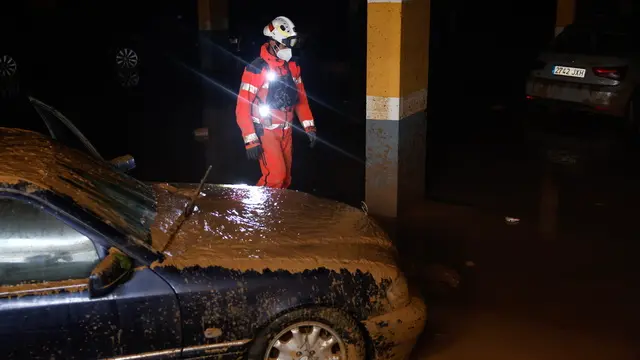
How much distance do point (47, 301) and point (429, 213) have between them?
4.50m

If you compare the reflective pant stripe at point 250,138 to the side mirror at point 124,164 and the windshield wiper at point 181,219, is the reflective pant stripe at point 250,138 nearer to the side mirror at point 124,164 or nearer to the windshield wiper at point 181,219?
the side mirror at point 124,164

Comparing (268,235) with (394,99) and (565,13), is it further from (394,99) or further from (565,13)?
(565,13)

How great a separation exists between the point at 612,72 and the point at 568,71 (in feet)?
2.25

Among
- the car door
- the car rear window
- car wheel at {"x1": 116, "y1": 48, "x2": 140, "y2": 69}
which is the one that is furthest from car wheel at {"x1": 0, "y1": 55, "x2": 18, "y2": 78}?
the car door

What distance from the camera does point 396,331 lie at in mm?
3736

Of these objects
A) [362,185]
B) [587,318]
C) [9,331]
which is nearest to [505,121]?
[362,185]

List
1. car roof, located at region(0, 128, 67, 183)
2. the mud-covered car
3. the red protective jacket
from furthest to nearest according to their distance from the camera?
the red protective jacket, car roof, located at region(0, 128, 67, 183), the mud-covered car

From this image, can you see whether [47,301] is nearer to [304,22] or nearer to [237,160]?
[237,160]

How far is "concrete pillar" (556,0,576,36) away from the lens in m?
15.3

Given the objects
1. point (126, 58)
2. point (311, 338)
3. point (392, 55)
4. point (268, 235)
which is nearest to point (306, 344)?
point (311, 338)

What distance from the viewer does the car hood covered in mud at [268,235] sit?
11.8 ft

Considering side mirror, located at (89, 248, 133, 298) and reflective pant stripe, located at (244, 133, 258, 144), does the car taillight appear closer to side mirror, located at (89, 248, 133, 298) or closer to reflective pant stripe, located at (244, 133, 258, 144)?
reflective pant stripe, located at (244, 133, 258, 144)

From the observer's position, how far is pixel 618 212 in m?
7.11

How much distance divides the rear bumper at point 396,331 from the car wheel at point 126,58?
13740 millimetres
